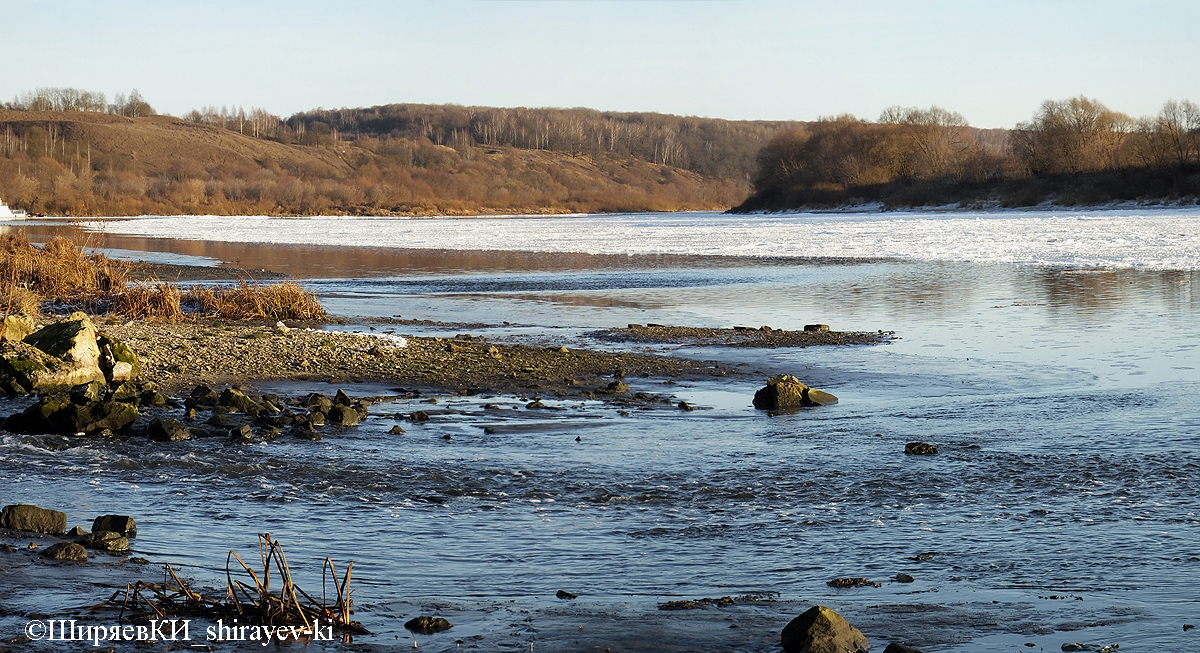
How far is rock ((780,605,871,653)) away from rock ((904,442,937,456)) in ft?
14.1

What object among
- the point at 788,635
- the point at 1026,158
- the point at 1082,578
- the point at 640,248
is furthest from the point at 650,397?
the point at 1026,158

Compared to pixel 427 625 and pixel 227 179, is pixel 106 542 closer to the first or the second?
pixel 427 625

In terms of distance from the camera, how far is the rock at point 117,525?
659 centimetres

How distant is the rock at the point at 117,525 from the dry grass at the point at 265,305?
1294cm

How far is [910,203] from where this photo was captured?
83.1 m

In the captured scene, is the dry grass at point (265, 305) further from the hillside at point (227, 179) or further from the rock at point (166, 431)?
the hillside at point (227, 179)

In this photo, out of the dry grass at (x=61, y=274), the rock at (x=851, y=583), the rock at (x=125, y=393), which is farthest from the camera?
the dry grass at (x=61, y=274)

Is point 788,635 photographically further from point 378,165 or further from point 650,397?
point 378,165

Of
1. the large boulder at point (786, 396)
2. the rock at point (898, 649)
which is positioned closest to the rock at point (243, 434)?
the large boulder at point (786, 396)

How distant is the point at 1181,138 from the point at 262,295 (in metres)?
69.2

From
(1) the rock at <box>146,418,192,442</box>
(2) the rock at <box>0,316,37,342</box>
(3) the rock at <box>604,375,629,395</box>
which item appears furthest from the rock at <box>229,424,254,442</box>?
(2) the rock at <box>0,316,37,342</box>

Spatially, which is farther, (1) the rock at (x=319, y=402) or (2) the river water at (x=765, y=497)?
(1) the rock at (x=319, y=402)

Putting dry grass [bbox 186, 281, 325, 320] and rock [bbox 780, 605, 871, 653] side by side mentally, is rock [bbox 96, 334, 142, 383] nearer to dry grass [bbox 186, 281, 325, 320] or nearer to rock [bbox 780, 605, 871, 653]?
dry grass [bbox 186, 281, 325, 320]

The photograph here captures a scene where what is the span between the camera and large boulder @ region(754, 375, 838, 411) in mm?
11320
